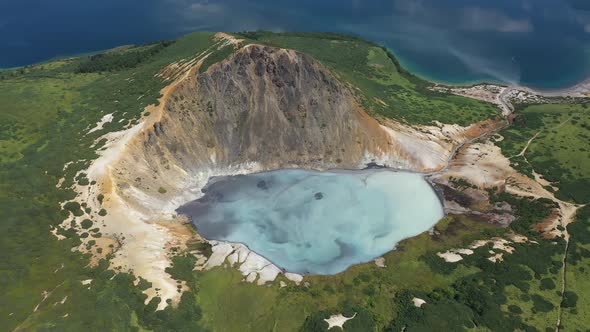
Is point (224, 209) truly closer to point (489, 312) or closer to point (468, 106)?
point (489, 312)

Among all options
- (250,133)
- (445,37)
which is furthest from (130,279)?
(445,37)

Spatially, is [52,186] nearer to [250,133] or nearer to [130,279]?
[130,279]

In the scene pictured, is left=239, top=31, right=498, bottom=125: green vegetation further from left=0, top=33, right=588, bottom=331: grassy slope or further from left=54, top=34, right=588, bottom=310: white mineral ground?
left=0, top=33, right=588, bottom=331: grassy slope

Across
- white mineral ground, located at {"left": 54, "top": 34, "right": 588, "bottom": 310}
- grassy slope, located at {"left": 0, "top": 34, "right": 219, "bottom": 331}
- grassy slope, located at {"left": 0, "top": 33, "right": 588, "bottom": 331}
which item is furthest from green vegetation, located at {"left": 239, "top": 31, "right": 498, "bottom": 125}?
grassy slope, located at {"left": 0, "top": 33, "right": 588, "bottom": 331}

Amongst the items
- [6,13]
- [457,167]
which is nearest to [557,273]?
[457,167]

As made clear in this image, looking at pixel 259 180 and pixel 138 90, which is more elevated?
pixel 138 90

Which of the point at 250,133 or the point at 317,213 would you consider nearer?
the point at 317,213
